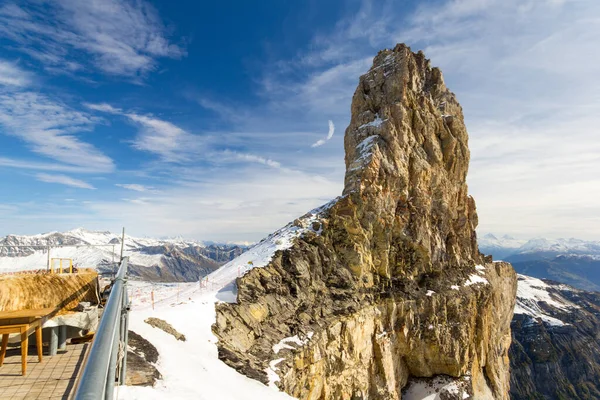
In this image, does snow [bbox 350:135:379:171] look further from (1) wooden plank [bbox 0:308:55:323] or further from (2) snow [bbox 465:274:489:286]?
(1) wooden plank [bbox 0:308:55:323]

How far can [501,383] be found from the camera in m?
51.3

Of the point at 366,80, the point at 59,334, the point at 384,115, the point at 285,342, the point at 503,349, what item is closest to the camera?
the point at 59,334

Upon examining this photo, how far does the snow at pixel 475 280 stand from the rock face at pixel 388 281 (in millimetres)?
221

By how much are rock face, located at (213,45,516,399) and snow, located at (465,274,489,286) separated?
221 mm

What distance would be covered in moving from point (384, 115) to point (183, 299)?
35132 mm

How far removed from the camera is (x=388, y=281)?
40.0 metres

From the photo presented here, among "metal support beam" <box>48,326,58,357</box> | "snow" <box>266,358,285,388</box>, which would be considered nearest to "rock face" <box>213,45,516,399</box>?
"snow" <box>266,358,285,388</box>

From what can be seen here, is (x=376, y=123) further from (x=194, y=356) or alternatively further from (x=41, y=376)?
(x=41, y=376)

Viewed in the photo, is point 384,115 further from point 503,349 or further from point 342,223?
point 503,349

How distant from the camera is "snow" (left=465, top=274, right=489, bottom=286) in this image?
47.6 meters

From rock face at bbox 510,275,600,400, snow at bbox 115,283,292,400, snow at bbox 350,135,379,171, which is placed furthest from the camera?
rock face at bbox 510,275,600,400

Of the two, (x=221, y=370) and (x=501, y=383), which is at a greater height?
(x=221, y=370)

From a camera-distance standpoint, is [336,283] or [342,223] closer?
[336,283]

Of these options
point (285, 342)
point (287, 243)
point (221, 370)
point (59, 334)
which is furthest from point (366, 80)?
point (59, 334)
